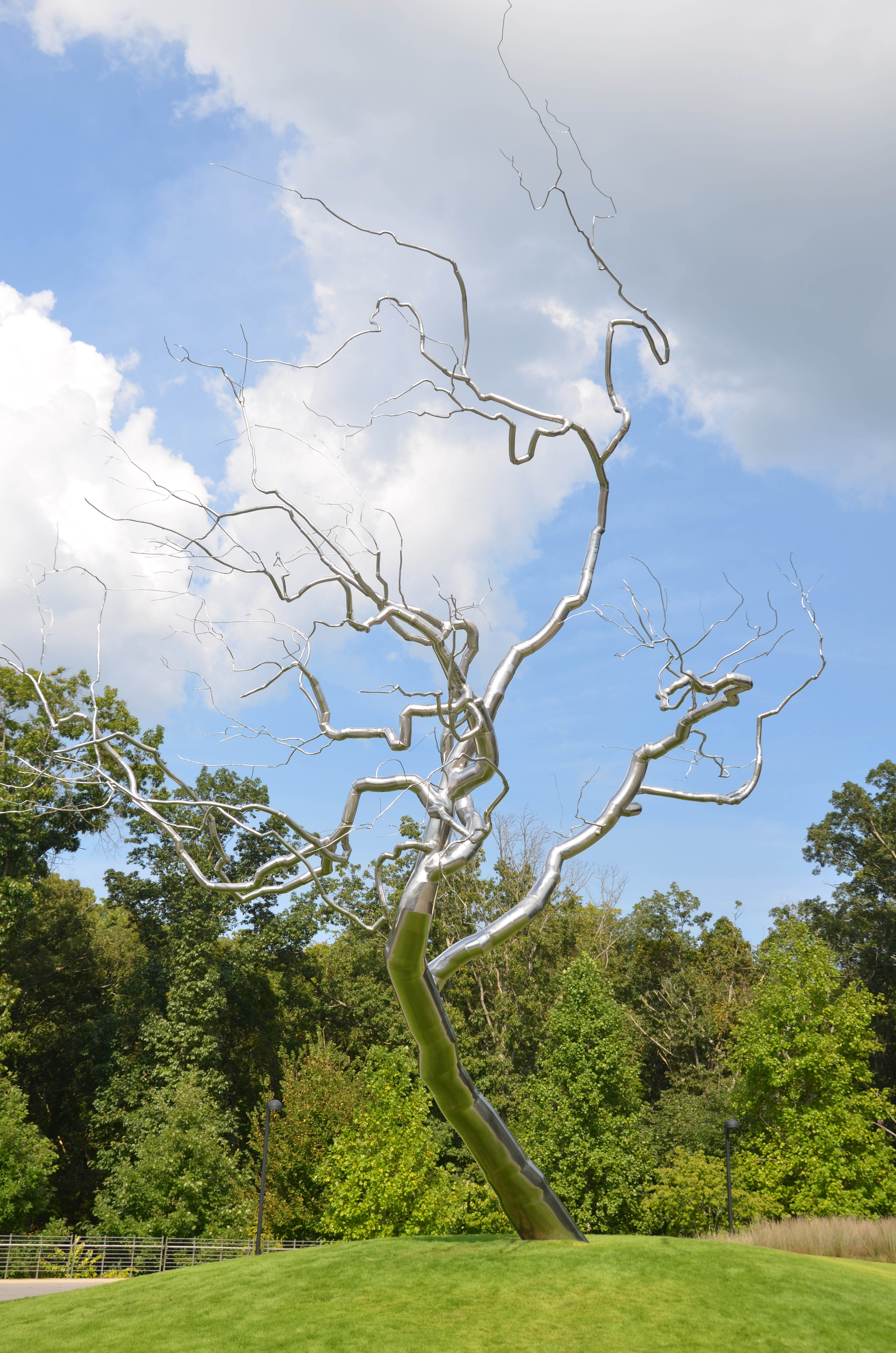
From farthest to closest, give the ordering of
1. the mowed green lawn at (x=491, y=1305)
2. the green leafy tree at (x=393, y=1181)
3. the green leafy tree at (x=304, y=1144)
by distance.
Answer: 1. the green leafy tree at (x=304, y=1144)
2. the green leafy tree at (x=393, y=1181)
3. the mowed green lawn at (x=491, y=1305)

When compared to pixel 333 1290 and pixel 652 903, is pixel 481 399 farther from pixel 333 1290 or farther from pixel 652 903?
pixel 652 903

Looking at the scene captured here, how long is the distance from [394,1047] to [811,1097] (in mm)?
12255

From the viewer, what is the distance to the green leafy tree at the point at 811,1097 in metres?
23.8

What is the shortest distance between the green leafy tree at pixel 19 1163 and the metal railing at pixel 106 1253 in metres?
0.79

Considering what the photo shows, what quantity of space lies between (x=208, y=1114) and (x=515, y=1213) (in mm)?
18591

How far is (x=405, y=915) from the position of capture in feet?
27.7

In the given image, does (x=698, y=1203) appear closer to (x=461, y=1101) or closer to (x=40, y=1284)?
(x=40, y=1284)

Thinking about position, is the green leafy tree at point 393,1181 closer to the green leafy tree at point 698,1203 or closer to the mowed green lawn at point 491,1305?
the green leafy tree at point 698,1203

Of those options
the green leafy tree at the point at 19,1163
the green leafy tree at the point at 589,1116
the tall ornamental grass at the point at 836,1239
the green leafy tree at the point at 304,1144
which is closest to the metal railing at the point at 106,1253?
the green leafy tree at the point at 19,1163

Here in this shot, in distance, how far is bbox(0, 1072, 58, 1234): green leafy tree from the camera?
944 inches

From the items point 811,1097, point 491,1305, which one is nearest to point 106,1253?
point 811,1097

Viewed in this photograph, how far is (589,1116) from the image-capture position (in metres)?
25.0

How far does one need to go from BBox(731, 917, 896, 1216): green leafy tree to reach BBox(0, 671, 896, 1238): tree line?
0.24 ft

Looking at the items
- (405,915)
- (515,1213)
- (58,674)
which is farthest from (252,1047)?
(405,915)
